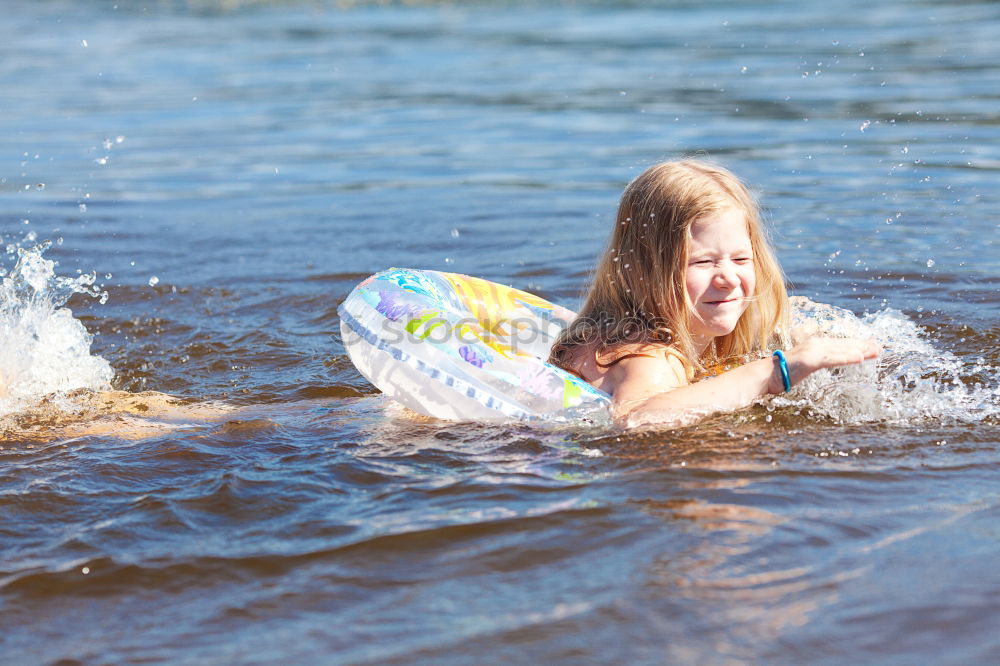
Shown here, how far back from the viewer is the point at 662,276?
169 inches

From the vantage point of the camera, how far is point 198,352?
230 inches

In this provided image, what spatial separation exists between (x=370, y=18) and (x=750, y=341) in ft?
67.8

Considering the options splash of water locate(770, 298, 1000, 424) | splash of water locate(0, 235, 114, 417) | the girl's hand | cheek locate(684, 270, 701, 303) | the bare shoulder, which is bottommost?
splash of water locate(0, 235, 114, 417)

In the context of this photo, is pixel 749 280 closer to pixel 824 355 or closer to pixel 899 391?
pixel 824 355

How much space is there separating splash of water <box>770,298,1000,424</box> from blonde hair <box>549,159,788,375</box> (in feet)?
1.19

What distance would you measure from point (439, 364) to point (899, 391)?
1.69 metres

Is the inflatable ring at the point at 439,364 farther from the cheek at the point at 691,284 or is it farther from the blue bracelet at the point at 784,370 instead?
the blue bracelet at the point at 784,370

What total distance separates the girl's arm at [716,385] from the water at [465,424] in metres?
0.09

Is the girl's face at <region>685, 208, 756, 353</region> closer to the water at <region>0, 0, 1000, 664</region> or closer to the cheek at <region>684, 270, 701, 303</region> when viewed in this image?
the cheek at <region>684, 270, 701, 303</region>

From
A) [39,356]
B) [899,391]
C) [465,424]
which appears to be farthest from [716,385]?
[39,356]

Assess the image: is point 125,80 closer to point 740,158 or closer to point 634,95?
point 634,95

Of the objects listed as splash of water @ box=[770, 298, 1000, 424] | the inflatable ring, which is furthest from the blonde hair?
splash of water @ box=[770, 298, 1000, 424]

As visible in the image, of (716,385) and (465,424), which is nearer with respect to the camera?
(716,385)

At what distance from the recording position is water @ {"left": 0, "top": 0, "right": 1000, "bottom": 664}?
9.67 feet
